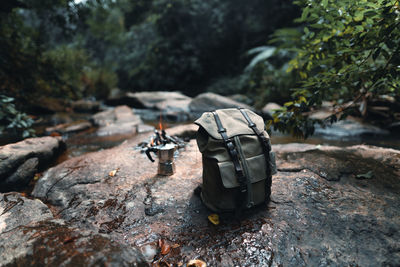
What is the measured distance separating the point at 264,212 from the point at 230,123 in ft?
2.82

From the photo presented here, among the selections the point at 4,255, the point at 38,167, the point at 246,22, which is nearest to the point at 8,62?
the point at 38,167

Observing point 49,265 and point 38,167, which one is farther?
point 38,167

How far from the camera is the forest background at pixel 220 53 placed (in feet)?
7.86

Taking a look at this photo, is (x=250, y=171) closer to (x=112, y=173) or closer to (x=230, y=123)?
(x=230, y=123)

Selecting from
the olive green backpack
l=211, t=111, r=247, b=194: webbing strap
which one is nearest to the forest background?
the olive green backpack

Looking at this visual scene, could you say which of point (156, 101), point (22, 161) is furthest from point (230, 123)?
point (156, 101)

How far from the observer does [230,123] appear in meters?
1.94

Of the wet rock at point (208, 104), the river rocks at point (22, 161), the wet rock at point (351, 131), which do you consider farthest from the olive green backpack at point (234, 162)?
the wet rock at point (208, 104)

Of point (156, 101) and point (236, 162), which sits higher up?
point (236, 162)

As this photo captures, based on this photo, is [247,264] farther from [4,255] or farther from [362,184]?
[362,184]

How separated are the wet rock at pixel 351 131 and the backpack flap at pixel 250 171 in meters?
4.30

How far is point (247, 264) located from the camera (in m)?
1.46

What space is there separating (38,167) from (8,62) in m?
2.86

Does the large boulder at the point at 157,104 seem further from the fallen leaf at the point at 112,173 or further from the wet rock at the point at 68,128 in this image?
the fallen leaf at the point at 112,173
